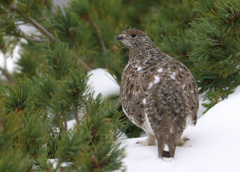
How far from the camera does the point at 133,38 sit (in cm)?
Result: 317

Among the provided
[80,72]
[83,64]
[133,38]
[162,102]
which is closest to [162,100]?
[162,102]

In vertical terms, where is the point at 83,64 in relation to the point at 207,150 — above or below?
above

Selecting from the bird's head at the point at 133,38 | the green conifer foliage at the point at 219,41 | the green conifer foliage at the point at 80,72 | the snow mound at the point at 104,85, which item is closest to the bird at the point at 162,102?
the green conifer foliage at the point at 80,72

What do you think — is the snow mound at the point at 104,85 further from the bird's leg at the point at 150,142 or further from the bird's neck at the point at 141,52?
the bird's leg at the point at 150,142

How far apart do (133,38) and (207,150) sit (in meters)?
1.47

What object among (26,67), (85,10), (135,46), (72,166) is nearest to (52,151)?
(72,166)

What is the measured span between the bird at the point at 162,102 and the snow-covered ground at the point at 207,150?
0.08m

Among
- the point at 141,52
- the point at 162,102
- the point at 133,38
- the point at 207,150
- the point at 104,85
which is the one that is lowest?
the point at 207,150

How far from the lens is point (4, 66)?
343 cm

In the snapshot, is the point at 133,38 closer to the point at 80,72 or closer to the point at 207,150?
the point at 80,72

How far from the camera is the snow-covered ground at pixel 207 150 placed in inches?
72.2

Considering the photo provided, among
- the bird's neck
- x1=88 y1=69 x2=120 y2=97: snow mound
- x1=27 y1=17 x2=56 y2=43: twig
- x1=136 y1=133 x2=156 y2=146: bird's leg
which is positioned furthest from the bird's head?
x1=136 y1=133 x2=156 y2=146: bird's leg

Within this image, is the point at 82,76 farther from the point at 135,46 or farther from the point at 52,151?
the point at 135,46

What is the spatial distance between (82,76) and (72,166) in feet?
2.47
